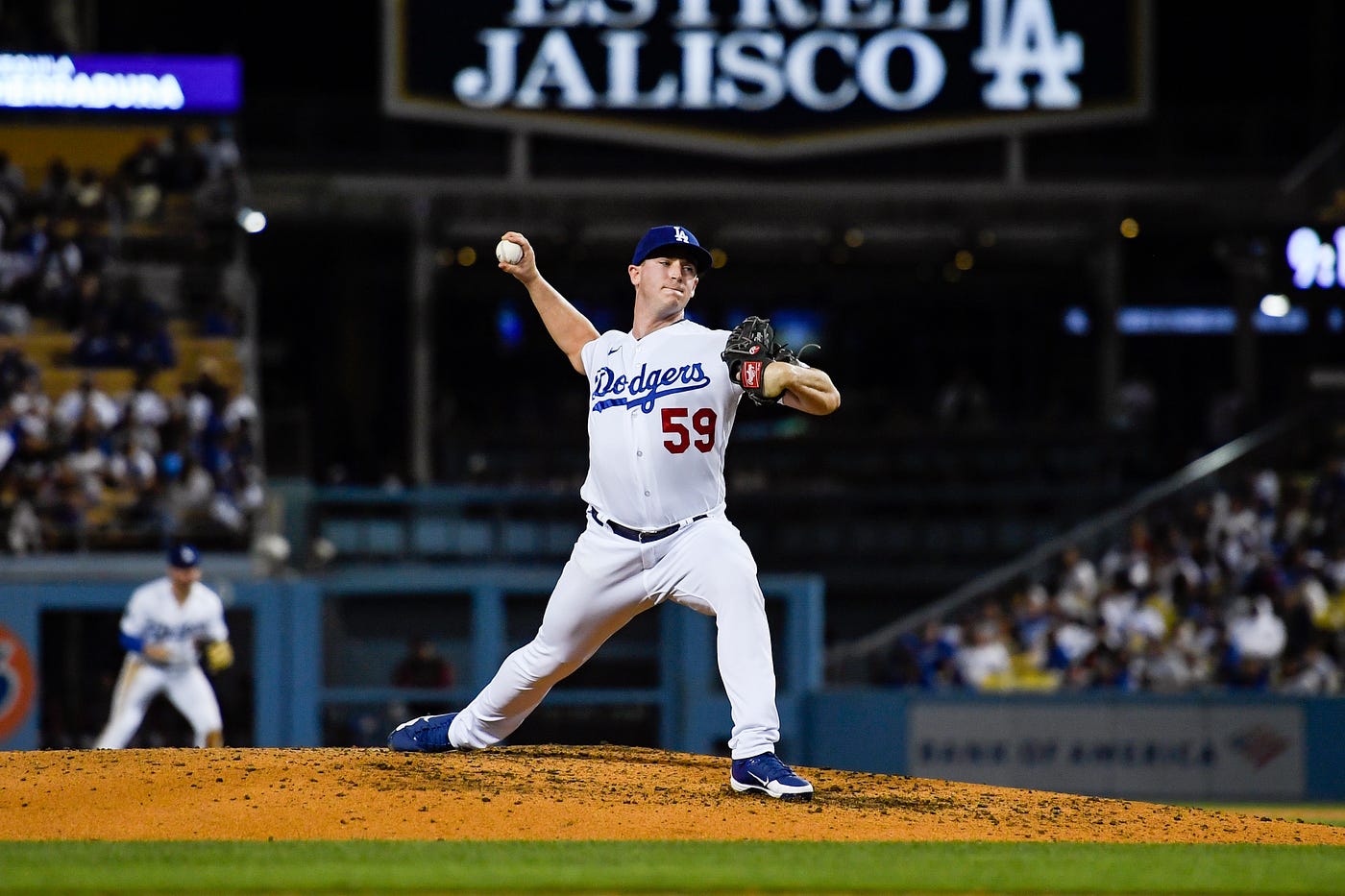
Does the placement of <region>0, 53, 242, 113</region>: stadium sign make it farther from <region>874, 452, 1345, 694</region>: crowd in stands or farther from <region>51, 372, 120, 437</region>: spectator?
<region>874, 452, 1345, 694</region>: crowd in stands

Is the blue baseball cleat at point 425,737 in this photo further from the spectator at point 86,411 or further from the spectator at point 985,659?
the spectator at point 86,411

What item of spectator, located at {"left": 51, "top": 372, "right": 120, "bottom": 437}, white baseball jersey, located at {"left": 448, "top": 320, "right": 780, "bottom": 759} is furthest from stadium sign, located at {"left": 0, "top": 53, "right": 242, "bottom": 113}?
white baseball jersey, located at {"left": 448, "top": 320, "right": 780, "bottom": 759}

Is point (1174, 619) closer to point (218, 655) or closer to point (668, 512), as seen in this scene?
point (218, 655)

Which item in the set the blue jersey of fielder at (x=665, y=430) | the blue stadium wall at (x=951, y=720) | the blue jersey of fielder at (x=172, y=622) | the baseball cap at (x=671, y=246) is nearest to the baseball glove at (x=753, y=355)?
the blue jersey of fielder at (x=665, y=430)

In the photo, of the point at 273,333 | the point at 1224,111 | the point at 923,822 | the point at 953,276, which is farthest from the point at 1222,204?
the point at 923,822

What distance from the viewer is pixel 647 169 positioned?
2253 centimetres

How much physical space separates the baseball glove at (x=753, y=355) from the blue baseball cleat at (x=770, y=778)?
4.14 ft

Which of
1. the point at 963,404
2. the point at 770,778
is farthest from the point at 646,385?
the point at 963,404

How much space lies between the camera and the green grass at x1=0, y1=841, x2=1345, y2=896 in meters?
4.94

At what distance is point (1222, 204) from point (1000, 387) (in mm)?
5647

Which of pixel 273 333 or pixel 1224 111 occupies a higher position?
pixel 1224 111

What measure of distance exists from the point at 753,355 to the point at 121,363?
42.6 ft

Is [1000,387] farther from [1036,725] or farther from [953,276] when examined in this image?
[1036,725]

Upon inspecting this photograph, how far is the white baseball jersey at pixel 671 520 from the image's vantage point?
5.99 meters
